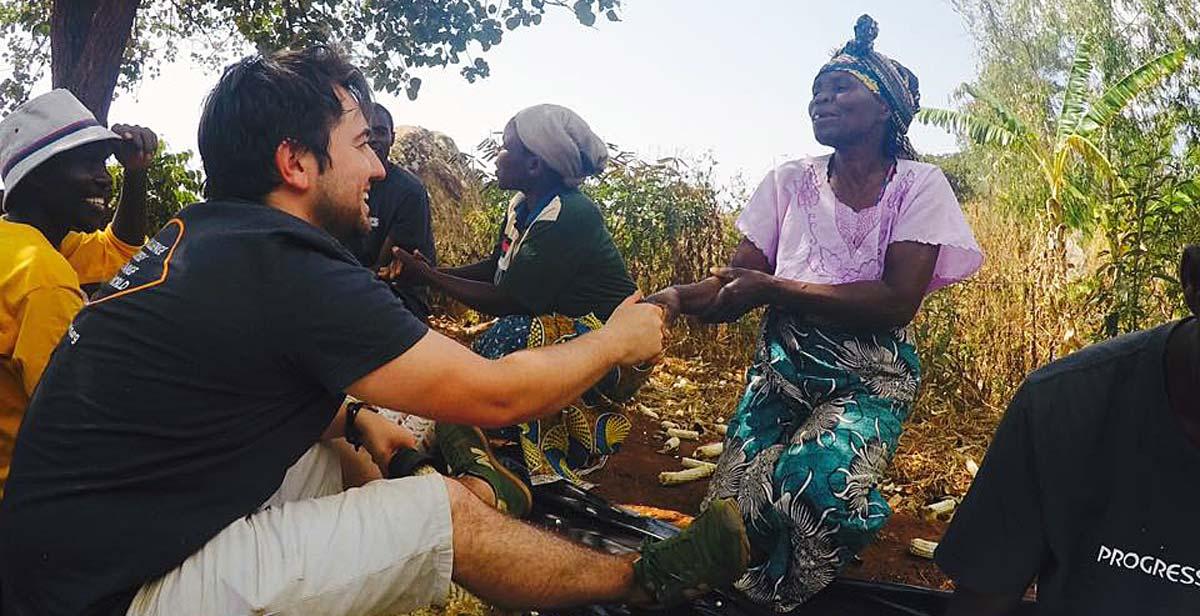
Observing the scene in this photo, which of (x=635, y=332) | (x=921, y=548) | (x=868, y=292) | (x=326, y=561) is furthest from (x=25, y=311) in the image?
(x=921, y=548)

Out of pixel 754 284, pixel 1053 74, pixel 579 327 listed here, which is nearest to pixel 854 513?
pixel 754 284

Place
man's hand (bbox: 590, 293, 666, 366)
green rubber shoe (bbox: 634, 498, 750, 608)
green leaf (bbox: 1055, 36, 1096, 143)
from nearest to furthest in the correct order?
1. green rubber shoe (bbox: 634, 498, 750, 608)
2. man's hand (bbox: 590, 293, 666, 366)
3. green leaf (bbox: 1055, 36, 1096, 143)

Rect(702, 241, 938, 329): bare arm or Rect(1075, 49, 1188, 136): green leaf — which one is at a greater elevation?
Rect(1075, 49, 1188, 136): green leaf

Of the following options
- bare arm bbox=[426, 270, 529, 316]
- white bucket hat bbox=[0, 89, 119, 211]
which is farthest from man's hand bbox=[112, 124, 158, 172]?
bare arm bbox=[426, 270, 529, 316]

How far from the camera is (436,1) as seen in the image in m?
6.44

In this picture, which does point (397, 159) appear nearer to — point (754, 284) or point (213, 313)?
point (754, 284)

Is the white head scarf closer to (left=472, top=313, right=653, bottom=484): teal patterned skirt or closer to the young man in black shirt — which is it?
(left=472, top=313, right=653, bottom=484): teal patterned skirt

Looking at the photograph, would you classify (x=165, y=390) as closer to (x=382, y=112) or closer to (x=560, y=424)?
(x=560, y=424)

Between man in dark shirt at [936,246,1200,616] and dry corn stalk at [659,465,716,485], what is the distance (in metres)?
3.13

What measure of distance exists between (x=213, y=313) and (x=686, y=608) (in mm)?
1557

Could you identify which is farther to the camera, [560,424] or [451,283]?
[451,283]

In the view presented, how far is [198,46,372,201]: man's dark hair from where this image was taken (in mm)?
1985

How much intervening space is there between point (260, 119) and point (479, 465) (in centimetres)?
109

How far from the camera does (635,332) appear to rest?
236 cm
